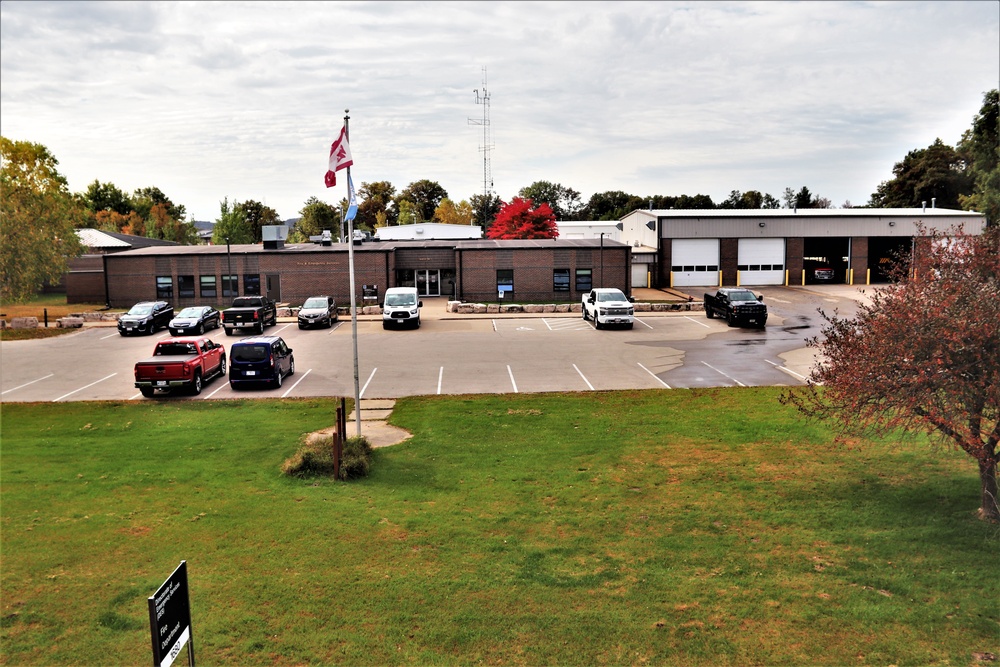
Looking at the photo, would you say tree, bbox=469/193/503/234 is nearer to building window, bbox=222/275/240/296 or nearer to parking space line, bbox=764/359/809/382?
building window, bbox=222/275/240/296

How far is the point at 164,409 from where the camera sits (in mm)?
22172

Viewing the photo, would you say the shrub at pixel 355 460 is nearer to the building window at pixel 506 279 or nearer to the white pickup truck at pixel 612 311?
the white pickup truck at pixel 612 311

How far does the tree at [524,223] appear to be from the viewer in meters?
76.2

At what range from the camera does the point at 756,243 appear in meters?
62.1

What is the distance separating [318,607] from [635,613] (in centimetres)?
399

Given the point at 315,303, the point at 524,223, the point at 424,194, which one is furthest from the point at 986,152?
the point at 424,194

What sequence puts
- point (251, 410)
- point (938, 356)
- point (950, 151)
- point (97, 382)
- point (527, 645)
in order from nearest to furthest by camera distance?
point (527, 645) < point (938, 356) < point (251, 410) < point (97, 382) < point (950, 151)

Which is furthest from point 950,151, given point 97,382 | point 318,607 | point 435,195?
point 318,607

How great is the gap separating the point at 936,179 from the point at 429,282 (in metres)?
63.0

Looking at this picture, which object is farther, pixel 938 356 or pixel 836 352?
pixel 836 352

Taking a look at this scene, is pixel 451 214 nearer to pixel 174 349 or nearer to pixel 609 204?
pixel 609 204

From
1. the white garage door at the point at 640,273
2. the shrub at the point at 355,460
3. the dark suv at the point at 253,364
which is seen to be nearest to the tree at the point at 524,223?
the white garage door at the point at 640,273

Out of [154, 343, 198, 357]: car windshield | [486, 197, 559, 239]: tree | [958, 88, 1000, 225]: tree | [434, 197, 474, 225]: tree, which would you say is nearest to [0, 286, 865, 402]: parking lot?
[154, 343, 198, 357]: car windshield

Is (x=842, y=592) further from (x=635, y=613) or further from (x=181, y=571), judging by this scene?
(x=181, y=571)
